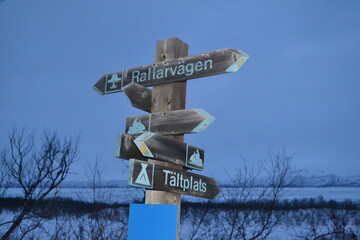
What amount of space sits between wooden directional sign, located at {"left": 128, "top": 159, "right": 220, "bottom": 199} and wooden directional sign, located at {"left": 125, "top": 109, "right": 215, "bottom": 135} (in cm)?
32

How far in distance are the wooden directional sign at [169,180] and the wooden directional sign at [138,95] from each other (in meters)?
0.63

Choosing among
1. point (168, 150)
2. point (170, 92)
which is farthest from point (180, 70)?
point (168, 150)

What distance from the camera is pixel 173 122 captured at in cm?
261

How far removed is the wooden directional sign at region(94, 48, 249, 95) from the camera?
255cm

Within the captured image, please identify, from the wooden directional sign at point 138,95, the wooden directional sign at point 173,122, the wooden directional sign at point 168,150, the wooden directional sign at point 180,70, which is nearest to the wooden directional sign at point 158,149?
the wooden directional sign at point 168,150

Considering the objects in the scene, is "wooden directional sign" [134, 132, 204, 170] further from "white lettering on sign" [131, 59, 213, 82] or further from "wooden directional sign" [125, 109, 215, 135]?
"white lettering on sign" [131, 59, 213, 82]

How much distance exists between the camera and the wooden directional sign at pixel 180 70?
2.55 m

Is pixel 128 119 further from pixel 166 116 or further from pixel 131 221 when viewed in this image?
pixel 131 221

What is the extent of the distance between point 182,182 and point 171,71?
880mm

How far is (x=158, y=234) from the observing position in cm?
215

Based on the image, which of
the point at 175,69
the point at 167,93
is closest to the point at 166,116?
the point at 167,93

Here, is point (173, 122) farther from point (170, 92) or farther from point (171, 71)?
point (171, 71)

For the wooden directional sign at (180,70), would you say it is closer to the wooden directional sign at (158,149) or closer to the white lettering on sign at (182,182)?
the wooden directional sign at (158,149)

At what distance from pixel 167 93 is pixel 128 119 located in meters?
0.39
